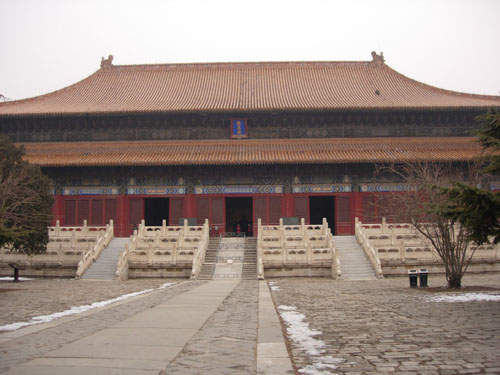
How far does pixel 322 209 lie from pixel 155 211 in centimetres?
1233

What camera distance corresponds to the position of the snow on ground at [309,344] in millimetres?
4633

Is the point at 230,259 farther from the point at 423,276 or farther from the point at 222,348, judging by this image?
the point at 222,348

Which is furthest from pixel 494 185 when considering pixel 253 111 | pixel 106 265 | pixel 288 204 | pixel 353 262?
pixel 106 265

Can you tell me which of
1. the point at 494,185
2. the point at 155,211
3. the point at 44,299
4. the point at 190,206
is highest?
the point at 494,185

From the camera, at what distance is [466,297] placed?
399 inches

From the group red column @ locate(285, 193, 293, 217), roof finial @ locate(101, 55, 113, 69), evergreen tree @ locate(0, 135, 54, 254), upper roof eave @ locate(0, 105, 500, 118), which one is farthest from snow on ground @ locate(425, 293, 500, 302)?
roof finial @ locate(101, 55, 113, 69)

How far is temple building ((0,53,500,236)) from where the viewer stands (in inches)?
1071

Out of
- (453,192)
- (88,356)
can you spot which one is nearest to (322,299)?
(453,192)

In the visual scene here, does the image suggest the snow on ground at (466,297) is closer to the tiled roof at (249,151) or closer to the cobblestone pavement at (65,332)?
the cobblestone pavement at (65,332)

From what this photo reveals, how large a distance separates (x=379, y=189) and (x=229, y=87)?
1254cm

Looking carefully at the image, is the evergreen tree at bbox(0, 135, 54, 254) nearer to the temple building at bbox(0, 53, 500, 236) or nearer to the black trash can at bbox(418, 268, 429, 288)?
the temple building at bbox(0, 53, 500, 236)

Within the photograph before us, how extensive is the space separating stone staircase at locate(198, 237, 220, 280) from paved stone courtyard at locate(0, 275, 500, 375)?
746 cm

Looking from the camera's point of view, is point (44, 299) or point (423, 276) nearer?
point (44, 299)

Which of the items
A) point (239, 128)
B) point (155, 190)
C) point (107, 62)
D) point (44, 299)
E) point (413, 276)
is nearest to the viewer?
point (44, 299)
